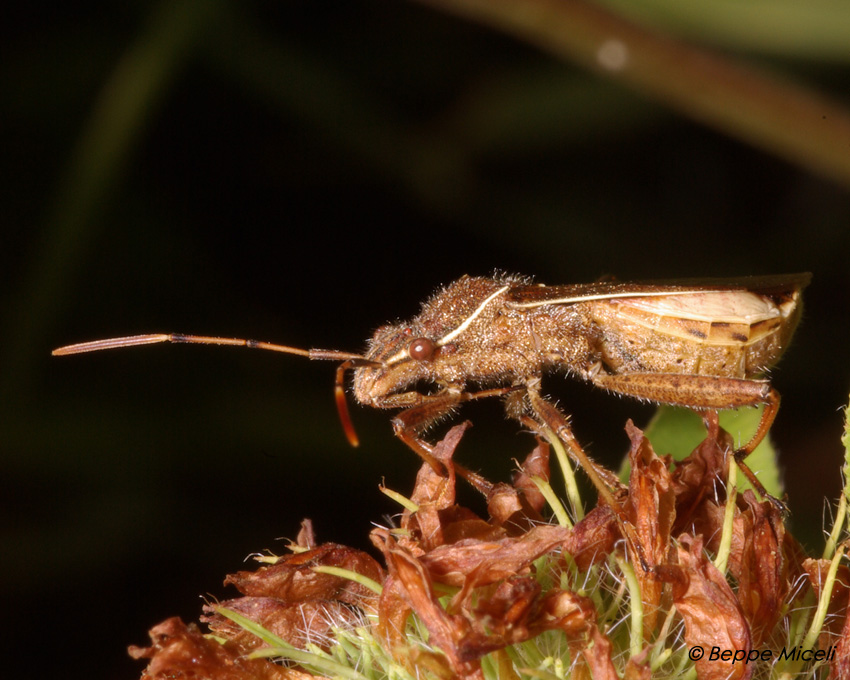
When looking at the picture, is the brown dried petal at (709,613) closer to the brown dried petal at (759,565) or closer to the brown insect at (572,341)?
the brown dried petal at (759,565)

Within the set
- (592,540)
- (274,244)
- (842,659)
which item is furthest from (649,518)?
(274,244)

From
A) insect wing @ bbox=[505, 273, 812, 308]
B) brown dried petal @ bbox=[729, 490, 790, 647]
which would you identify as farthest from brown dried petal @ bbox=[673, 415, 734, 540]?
insect wing @ bbox=[505, 273, 812, 308]

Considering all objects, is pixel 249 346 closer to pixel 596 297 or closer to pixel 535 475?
pixel 535 475

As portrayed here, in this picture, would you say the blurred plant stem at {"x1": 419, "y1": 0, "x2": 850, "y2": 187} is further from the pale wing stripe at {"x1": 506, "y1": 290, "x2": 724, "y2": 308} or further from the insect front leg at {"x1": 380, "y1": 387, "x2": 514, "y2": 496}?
the insect front leg at {"x1": 380, "y1": 387, "x2": 514, "y2": 496}

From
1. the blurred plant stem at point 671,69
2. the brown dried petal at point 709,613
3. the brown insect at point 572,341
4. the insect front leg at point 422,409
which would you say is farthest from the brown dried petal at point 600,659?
the blurred plant stem at point 671,69

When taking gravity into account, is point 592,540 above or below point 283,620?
above

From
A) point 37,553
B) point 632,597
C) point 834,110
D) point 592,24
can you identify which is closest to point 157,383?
point 37,553
